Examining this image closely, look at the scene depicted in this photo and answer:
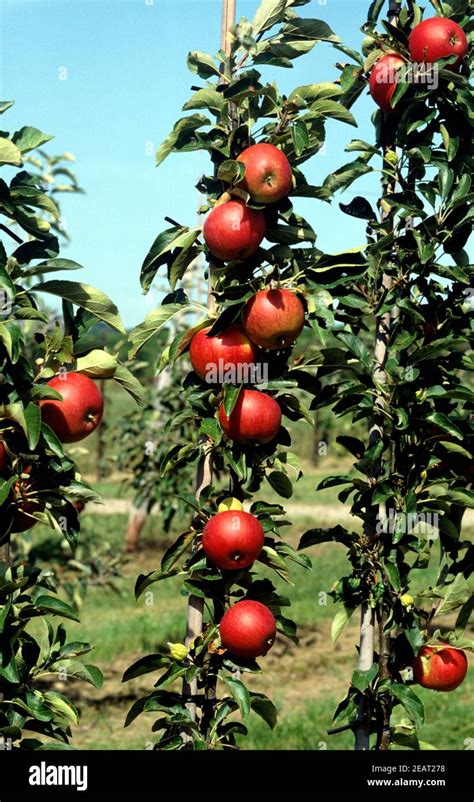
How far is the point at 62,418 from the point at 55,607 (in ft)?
1.60

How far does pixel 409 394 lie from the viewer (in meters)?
2.81

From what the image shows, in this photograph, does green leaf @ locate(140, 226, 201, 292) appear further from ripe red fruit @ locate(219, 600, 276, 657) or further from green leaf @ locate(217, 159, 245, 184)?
ripe red fruit @ locate(219, 600, 276, 657)

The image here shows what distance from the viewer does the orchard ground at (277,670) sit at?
17.8 feet

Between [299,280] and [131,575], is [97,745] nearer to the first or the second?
[299,280]

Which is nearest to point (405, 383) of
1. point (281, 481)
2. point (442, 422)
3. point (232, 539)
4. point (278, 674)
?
point (442, 422)

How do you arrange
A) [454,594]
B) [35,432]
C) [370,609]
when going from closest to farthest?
[35,432]
[370,609]
[454,594]

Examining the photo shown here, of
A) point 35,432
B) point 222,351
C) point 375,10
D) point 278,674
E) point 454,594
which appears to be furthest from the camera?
point 278,674

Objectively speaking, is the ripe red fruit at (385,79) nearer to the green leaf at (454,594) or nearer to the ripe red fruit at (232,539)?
the ripe red fruit at (232,539)

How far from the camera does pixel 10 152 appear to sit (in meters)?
2.28

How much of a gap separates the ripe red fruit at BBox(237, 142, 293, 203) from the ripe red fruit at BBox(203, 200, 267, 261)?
0.06 meters

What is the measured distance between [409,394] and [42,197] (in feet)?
3.97

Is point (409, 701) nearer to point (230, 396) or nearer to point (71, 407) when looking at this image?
point (230, 396)
